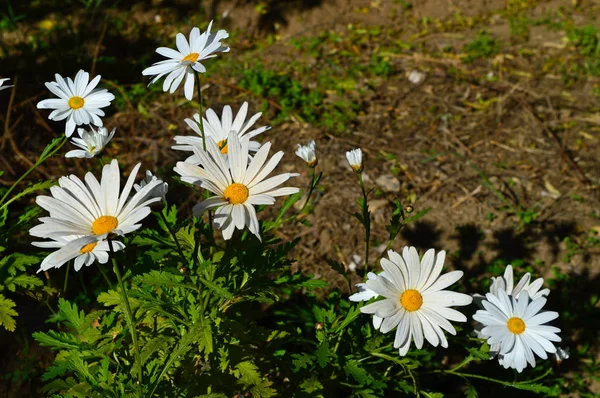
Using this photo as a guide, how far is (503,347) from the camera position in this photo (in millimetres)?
1796

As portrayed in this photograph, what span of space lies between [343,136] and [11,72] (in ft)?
8.71

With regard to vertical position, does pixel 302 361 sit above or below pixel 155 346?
above

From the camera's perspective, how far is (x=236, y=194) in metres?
1.66

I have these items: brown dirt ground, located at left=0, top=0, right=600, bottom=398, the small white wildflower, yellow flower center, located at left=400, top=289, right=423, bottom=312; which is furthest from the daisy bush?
the small white wildflower

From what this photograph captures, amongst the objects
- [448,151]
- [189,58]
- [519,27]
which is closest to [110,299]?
[189,58]

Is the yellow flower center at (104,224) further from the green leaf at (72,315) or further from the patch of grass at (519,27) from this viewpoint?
the patch of grass at (519,27)

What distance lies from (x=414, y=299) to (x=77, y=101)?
133 cm

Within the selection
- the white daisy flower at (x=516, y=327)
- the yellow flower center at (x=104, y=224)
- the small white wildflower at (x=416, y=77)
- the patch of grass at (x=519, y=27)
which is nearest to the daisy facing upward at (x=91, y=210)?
the yellow flower center at (x=104, y=224)

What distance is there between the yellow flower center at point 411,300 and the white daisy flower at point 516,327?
0.19m

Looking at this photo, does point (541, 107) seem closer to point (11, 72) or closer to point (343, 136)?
point (343, 136)

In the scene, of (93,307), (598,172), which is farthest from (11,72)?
(598,172)

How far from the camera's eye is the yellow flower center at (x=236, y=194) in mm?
1648

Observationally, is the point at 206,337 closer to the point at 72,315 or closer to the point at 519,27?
the point at 72,315

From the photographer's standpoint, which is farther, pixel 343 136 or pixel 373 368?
pixel 343 136
